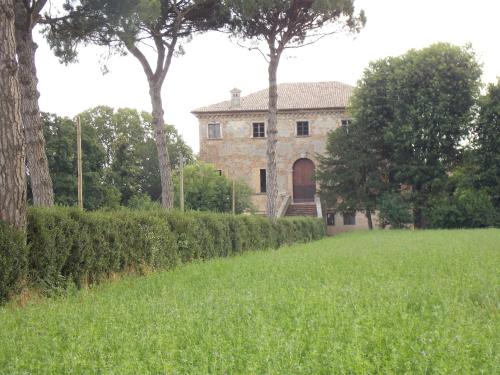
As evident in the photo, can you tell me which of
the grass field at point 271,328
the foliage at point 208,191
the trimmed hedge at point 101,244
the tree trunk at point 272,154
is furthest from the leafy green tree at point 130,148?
the grass field at point 271,328

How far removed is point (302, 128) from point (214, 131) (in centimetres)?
713

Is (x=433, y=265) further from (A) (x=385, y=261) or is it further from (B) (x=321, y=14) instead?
(B) (x=321, y=14)

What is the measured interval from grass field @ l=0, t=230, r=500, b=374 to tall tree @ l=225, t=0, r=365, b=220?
55.2ft

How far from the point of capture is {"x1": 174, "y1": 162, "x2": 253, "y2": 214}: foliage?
1524 inches

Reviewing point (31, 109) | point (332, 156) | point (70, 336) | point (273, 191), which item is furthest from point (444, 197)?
point (70, 336)

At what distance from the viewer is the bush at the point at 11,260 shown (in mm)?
7484

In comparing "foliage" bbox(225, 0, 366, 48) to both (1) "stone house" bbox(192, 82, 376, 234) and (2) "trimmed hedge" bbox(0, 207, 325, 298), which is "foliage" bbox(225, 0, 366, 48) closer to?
(2) "trimmed hedge" bbox(0, 207, 325, 298)

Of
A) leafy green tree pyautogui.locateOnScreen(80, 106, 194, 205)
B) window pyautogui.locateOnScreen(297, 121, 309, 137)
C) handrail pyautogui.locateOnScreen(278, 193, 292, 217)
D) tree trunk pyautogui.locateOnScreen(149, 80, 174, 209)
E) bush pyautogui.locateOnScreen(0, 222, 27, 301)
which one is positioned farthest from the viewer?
leafy green tree pyautogui.locateOnScreen(80, 106, 194, 205)

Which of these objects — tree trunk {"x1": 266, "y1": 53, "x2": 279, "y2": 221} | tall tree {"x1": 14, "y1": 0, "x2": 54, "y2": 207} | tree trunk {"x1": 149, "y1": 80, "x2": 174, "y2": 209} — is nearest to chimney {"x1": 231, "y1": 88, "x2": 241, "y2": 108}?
tree trunk {"x1": 266, "y1": 53, "x2": 279, "y2": 221}

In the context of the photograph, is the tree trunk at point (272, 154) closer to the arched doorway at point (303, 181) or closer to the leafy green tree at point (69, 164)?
the leafy green tree at point (69, 164)

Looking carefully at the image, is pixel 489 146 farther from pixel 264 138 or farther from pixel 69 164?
pixel 69 164

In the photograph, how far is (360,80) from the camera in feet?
125

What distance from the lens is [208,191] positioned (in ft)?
128

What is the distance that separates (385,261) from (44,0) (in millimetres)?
9866
